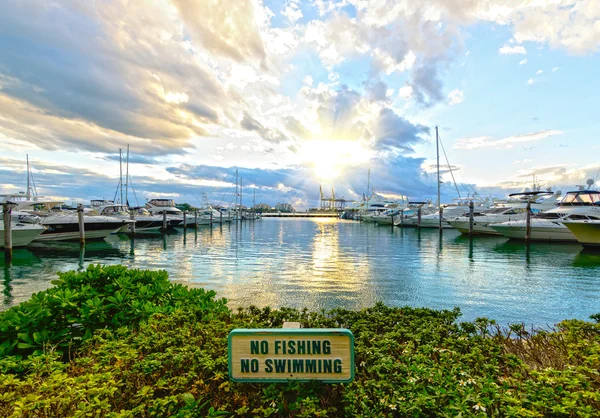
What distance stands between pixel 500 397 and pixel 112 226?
35.8 metres

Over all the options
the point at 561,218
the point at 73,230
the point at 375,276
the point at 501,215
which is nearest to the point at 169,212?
the point at 73,230

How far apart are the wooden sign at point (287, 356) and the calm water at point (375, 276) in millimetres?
7990

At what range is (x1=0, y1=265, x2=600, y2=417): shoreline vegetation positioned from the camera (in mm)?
3016

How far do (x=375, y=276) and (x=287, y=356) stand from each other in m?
14.1

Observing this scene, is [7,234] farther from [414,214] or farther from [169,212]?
[414,214]

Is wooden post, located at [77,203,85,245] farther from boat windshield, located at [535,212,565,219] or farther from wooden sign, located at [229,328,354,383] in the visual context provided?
boat windshield, located at [535,212,565,219]

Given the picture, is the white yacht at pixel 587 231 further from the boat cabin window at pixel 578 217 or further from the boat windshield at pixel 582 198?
the boat windshield at pixel 582 198

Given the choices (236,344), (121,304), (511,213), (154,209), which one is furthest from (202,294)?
(154,209)

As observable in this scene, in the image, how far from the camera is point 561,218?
98.3 feet

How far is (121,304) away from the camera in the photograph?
5656 mm

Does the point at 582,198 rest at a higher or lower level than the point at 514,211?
higher

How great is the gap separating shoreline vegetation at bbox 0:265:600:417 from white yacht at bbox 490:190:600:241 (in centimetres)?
2975

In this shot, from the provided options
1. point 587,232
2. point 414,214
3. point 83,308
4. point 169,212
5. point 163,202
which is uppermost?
point 163,202

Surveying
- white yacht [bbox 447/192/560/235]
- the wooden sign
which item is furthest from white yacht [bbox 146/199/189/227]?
the wooden sign
